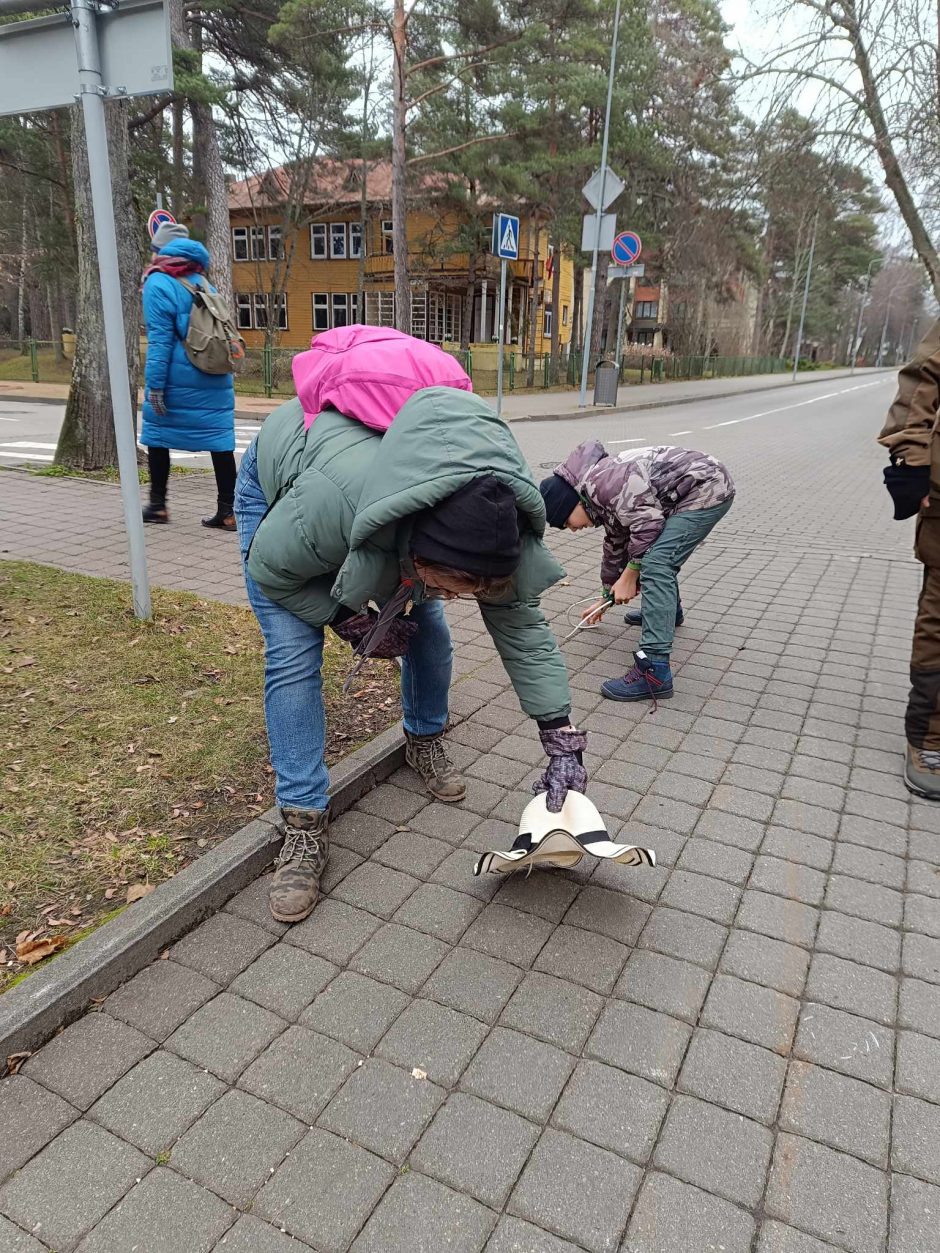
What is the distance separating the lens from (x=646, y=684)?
158 inches

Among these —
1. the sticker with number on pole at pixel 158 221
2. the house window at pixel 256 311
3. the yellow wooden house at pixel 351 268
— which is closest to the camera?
the sticker with number on pole at pixel 158 221

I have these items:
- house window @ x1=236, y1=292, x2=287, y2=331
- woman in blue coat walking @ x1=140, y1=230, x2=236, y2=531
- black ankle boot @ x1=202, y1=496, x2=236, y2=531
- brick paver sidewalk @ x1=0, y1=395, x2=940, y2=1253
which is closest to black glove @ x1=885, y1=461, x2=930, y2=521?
brick paver sidewalk @ x1=0, y1=395, x2=940, y2=1253

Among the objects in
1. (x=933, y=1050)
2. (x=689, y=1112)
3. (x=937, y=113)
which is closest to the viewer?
(x=689, y=1112)

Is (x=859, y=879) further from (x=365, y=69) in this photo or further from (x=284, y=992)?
(x=365, y=69)

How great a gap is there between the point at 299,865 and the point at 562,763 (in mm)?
829

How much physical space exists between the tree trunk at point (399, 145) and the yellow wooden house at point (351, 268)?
1244cm

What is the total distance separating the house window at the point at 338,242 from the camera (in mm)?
40031

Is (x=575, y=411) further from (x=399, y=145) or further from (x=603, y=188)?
(x=399, y=145)

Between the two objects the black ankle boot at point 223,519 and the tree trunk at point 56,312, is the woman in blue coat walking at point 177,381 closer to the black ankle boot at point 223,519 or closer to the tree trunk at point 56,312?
the black ankle boot at point 223,519

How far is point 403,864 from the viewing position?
2.70 m

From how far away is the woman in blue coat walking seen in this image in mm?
5597

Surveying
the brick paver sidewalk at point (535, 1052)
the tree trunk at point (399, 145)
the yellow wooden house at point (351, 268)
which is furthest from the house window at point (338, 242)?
the brick paver sidewalk at point (535, 1052)

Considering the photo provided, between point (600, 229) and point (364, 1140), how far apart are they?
62.0 ft

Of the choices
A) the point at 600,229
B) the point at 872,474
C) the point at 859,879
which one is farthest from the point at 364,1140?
the point at 600,229
